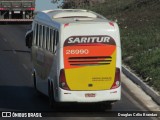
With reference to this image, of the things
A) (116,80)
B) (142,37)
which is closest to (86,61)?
(116,80)

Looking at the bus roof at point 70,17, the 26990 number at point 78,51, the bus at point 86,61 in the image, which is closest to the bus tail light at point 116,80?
the bus at point 86,61

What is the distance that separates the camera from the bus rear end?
57.7 feet

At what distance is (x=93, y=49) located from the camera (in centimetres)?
1770

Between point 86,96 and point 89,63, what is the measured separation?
35.9 inches

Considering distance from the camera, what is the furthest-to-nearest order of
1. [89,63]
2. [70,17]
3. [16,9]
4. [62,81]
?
[16,9], [70,17], [89,63], [62,81]

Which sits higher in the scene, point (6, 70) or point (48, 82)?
point (48, 82)

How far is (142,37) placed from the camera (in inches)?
1273

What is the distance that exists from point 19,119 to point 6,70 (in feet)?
33.8

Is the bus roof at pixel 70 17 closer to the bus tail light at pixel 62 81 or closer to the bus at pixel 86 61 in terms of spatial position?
the bus at pixel 86 61

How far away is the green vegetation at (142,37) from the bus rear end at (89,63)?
3.75 m

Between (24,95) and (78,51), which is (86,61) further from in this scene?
(24,95)

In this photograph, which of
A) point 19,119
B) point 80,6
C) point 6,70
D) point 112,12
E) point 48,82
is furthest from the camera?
point 80,6

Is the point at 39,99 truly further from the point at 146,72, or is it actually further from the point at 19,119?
the point at 146,72

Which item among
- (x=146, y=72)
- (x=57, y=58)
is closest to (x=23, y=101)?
(x=57, y=58)
